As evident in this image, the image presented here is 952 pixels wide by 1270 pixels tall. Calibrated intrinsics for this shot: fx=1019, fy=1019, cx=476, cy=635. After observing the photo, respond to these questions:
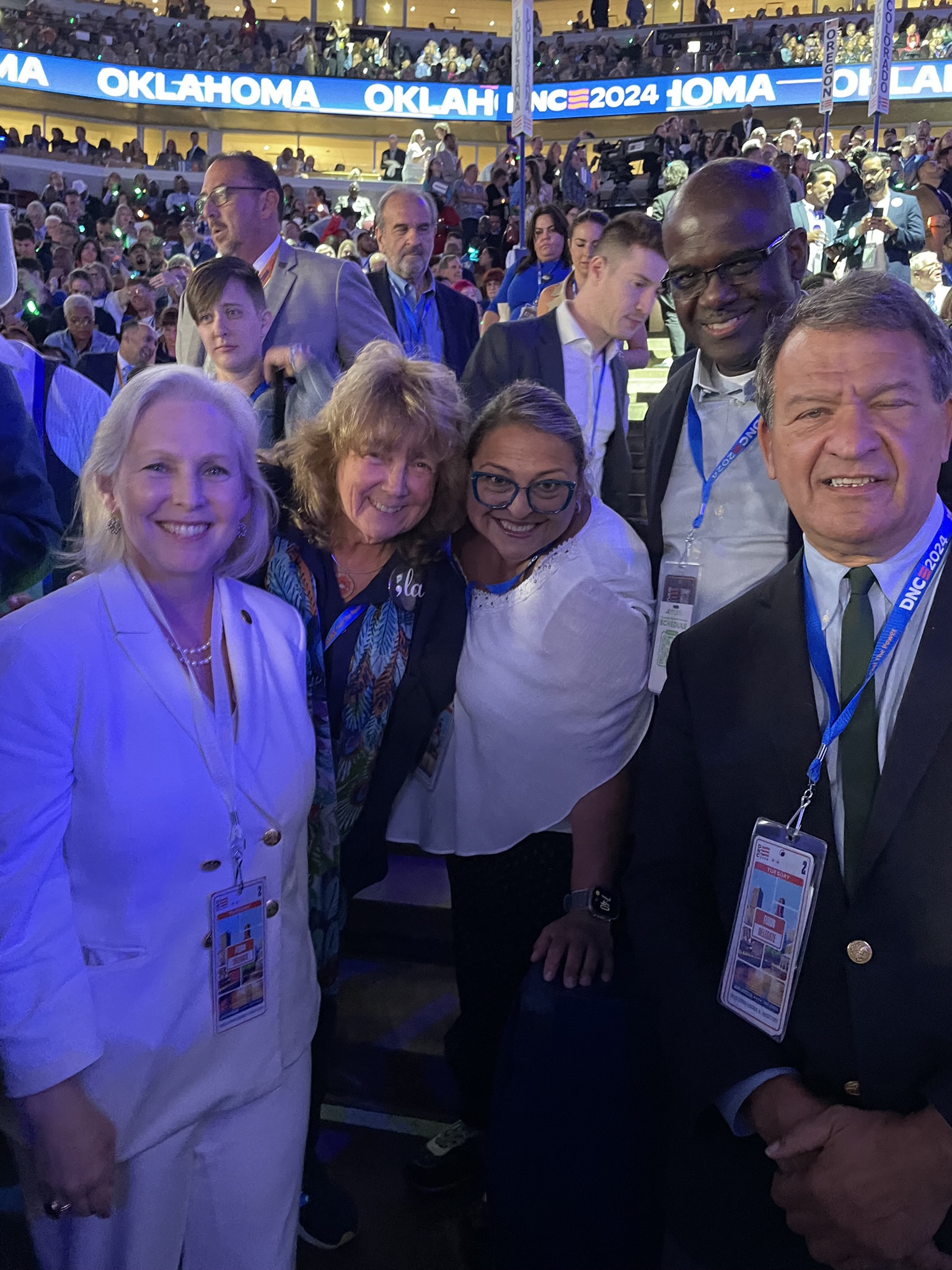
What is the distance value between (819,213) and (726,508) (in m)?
8.55

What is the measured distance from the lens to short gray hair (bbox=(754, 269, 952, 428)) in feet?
4.23

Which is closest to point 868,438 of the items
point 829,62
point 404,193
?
point 404,193

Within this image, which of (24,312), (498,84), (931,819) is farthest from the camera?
(498,84)

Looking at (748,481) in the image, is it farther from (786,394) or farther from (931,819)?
(931,819)

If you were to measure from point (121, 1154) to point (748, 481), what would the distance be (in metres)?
1.48

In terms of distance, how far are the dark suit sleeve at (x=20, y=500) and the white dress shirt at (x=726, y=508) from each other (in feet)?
3.69

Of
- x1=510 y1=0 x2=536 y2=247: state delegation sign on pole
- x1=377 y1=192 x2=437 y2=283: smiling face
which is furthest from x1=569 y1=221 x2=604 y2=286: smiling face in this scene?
x1=510 y1=0 x2=536 y2=247: state delegation sign on pole

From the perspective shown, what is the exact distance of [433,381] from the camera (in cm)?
178

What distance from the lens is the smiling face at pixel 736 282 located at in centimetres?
191

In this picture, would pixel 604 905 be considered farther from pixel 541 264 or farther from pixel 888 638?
pixel 541 264

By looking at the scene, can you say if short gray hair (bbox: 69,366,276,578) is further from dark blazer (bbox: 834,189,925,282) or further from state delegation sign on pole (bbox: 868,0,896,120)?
state delegation sign on pole (bbox: 868,0,896,120)

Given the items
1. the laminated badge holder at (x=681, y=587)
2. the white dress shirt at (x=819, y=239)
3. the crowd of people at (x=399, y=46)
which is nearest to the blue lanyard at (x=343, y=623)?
the laminated badge holder at (x=681, y=587)

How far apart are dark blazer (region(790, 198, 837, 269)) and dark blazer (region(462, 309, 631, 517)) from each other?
4.50 m

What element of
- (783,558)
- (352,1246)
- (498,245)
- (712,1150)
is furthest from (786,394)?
(498,245)
